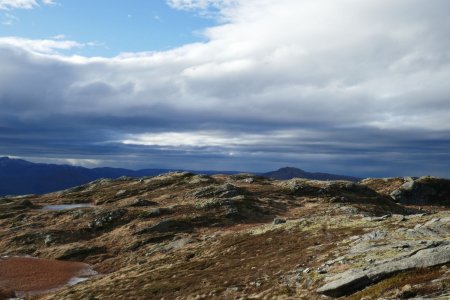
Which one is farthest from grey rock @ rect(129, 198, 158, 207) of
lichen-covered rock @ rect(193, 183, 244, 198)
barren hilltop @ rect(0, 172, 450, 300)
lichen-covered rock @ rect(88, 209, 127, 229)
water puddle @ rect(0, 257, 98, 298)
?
water puddle @ rect(0, 257, 98, 298)

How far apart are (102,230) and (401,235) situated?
57.4 metres

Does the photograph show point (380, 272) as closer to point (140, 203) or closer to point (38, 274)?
point (38, 274)

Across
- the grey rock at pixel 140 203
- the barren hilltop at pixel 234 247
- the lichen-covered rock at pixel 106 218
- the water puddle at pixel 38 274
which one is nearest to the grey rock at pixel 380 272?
the barren hilltop at pixel 234 247

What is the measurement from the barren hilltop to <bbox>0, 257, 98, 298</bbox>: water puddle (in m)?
0.25

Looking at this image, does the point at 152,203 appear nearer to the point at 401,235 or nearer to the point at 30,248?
the point at 30,248

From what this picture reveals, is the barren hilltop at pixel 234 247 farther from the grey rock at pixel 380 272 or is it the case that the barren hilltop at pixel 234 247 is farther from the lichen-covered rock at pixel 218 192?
the lichen-covered rock at pixel 218 192

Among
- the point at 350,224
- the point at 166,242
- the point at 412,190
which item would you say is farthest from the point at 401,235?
the point at 412,190

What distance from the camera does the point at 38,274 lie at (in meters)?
54.2

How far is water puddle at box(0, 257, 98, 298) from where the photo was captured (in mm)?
48219

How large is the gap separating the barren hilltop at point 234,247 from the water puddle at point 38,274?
0.82 feet

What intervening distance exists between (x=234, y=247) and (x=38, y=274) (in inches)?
1067

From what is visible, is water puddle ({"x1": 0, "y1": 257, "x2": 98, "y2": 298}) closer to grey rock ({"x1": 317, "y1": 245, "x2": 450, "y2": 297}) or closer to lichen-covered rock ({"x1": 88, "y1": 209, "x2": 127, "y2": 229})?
lichen-covered rock ({"x1": 88, "y1": 209, "x2": 127, "y2": 229})

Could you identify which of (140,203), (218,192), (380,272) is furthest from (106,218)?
(380,272)

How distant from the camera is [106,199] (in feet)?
374
